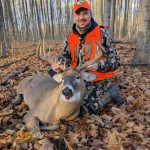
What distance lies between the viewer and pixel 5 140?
4090 millimetres

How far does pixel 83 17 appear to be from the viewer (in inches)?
202

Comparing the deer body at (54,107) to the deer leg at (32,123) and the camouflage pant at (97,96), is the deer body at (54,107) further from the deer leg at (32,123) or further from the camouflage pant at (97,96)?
the camouflage pant at (97,96)

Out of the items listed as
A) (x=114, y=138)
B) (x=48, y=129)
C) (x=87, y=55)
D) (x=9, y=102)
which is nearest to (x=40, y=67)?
(x=9, y=102)

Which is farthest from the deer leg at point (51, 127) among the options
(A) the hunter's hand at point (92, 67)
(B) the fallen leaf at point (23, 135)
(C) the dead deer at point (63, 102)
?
(A) the hunter's hand at point (92, 67)

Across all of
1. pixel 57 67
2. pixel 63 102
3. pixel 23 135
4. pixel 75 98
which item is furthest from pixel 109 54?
pixel 23 135

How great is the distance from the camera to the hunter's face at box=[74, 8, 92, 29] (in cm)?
514

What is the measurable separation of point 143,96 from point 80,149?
6.96ft

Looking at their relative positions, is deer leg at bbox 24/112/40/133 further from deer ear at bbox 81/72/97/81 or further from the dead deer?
deer ear at bbox 81/72/97/81

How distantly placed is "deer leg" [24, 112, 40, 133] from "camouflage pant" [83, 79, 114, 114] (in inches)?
36.8

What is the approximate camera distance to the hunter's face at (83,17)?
5137mm

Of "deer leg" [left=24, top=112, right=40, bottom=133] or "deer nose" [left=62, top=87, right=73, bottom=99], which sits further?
"deer leg" [left=24, top=112, right=40, bottom=133]

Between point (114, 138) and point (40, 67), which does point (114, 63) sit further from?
point (40, 67)

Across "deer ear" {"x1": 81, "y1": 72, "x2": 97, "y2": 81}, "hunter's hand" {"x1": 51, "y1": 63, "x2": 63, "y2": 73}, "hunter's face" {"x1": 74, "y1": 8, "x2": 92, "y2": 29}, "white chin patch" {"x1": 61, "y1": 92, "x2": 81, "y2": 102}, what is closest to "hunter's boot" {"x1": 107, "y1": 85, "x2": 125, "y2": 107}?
"deer ear" {"x1": 81, "y1": 72, "x2": 97, "y2": 81}

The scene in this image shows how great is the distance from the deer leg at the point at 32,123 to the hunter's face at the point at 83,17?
68.1 inches
